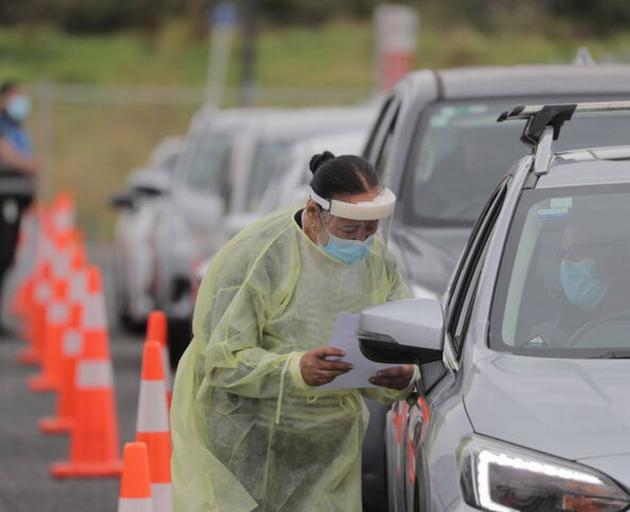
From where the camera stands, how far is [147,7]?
5997cm

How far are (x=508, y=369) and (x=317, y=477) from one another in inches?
41.9

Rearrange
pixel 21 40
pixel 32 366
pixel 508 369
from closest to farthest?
pixel 508 369, pixel 32 366, pixel 21 40

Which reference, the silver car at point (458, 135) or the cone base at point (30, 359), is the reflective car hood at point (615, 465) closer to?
the silver car at point (458, 135)

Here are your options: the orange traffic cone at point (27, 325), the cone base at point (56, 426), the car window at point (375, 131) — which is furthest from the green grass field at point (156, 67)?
the car window at point (375, 131)

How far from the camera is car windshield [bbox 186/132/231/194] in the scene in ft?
59.0

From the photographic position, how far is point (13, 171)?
1861 centimetres

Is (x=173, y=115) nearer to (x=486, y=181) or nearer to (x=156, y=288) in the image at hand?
(x=156, y=288)

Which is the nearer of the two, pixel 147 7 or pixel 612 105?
pixel 612 105

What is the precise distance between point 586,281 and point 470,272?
0.40 m

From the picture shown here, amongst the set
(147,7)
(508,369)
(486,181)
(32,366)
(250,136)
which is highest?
(508,369)

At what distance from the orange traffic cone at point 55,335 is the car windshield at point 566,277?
28.3 feet

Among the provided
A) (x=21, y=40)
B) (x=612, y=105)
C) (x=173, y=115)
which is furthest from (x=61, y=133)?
(x=612, y=105)

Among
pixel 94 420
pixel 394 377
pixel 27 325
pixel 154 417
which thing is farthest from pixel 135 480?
pixel 27 325

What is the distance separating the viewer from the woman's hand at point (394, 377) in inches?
240
